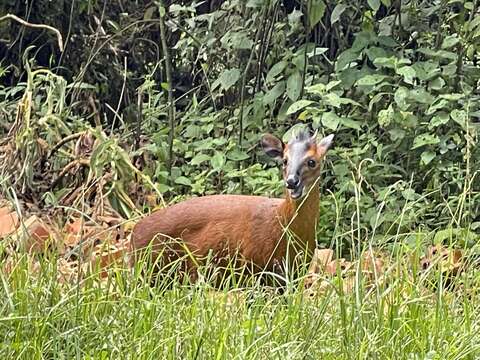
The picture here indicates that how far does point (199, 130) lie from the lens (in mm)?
6824

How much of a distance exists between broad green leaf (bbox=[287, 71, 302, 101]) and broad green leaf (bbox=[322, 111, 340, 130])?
0.33 meters

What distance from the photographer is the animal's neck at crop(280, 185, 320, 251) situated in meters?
4.69

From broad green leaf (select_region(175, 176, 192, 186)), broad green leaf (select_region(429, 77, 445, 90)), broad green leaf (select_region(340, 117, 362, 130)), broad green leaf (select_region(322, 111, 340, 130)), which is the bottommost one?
broad green leaf (select_region(175, 176, 192, 186))

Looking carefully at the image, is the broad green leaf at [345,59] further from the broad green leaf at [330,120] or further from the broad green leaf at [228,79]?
the broad green leaf at [228,79]

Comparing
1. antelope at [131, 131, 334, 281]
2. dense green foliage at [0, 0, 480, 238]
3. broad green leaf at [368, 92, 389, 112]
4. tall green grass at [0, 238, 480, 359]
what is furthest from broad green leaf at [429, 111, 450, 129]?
tall green grass at [0, 238, 480, 359]

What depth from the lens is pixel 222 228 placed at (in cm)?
482

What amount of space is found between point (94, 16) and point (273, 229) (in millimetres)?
3947

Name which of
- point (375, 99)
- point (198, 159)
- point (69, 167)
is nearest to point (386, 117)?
point (375, 99)

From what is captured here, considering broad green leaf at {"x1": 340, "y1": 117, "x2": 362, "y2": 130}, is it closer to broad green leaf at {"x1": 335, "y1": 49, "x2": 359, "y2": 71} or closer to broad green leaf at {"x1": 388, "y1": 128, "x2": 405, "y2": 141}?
broad green leaf at {"x1": 388, "y1": 128, "x2": 405, "y2": 141}

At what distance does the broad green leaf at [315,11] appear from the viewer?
6.27 meters

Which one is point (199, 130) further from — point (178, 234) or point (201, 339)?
point (201, 339)


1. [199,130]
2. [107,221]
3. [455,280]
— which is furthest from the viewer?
[199,130]

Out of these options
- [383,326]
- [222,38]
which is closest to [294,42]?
[222,38]

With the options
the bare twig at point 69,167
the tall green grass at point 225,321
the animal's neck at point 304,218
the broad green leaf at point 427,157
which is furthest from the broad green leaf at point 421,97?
the tall green grass at point 225,321
